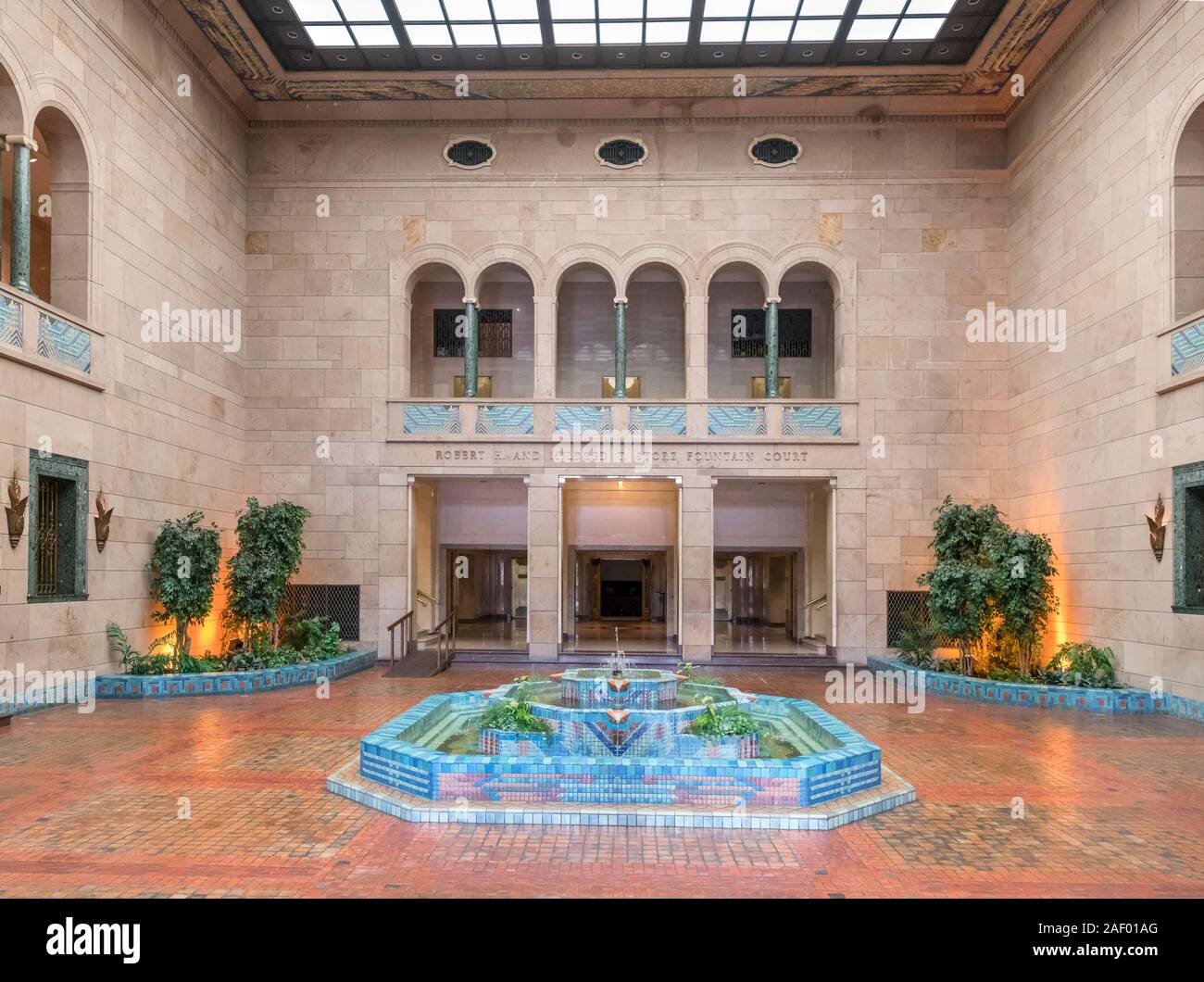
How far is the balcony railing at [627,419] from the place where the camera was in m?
16.0

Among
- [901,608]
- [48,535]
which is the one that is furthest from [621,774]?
[901,608]

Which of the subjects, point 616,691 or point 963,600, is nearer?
point 616,691

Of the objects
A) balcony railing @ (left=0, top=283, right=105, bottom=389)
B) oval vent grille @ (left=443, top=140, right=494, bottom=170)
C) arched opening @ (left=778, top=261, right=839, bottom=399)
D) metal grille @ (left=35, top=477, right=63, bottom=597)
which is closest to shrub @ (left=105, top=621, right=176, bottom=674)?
metal grille @ (left=35, top=477, right=63, bottom=597)

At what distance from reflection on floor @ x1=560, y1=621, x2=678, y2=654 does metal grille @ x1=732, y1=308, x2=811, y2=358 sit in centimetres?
625

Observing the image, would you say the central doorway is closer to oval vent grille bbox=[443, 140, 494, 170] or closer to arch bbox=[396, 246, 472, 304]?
arch bbox=[396, 246, 472, 304]

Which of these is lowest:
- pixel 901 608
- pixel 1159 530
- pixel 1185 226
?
pixel 901 608

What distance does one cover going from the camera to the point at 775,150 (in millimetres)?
16266

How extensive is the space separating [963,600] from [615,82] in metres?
10.3

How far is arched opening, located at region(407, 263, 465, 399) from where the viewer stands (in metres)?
18.3

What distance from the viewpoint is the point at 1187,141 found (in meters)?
11.1

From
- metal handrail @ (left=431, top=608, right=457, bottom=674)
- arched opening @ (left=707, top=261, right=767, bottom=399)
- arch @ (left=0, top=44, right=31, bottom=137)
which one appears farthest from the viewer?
arched opening @ (left=707, top=261, right=767, bottom=399)

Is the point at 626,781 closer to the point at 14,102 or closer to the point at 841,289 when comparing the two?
the point at 14,102

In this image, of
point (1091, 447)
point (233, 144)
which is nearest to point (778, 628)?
point (1091, 447)

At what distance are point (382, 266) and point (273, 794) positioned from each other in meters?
11.6
